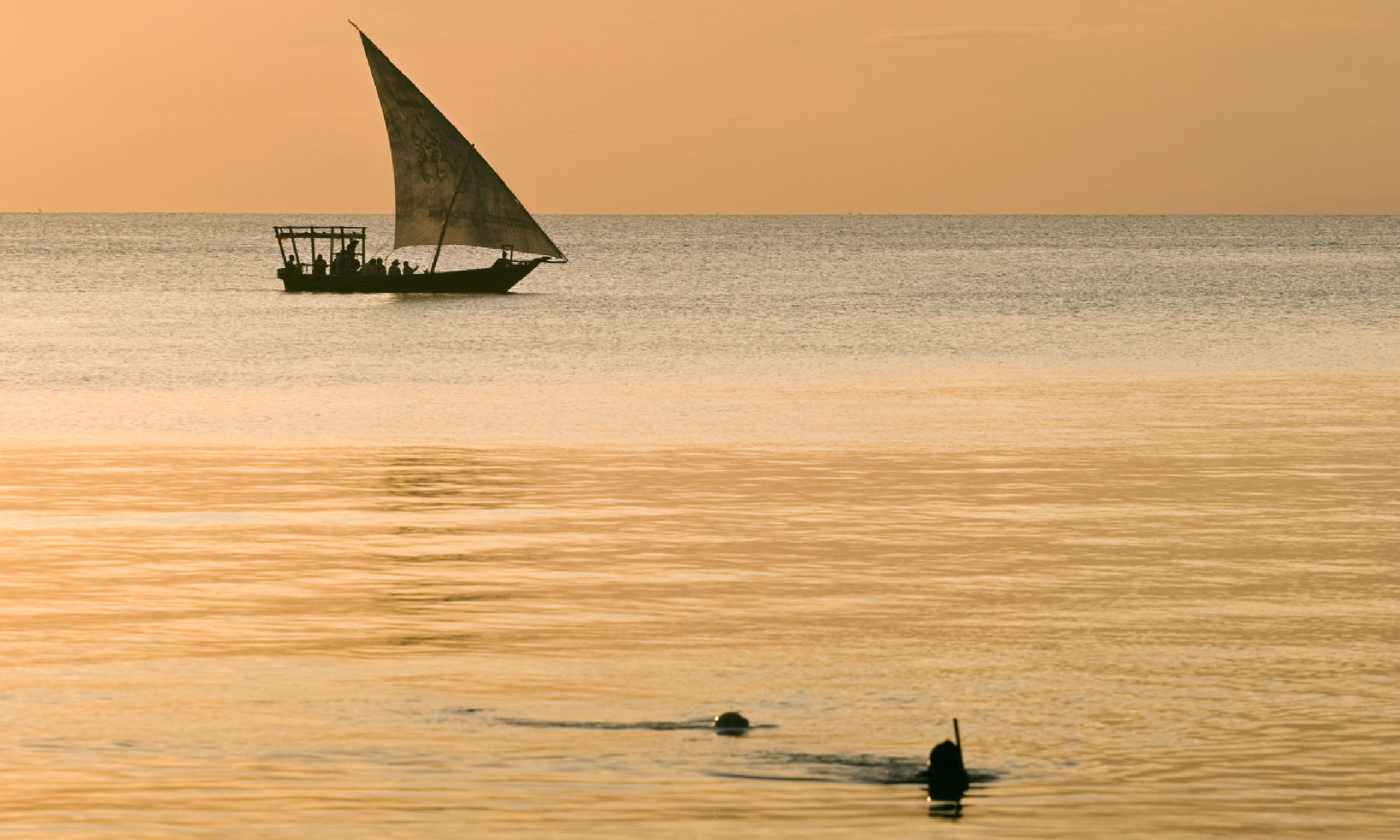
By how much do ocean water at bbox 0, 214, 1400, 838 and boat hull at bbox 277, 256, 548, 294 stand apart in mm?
46750

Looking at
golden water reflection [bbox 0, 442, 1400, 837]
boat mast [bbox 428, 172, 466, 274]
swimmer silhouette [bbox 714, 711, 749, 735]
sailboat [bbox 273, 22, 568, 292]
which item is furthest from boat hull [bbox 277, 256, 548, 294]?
swimmer silhouette [bbox 714, 711, 749, 735]

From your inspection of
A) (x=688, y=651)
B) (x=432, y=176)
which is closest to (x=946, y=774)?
(x=688, y=651)

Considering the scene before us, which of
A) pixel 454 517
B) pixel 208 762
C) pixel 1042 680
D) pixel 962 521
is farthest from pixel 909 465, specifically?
pixel 208 762

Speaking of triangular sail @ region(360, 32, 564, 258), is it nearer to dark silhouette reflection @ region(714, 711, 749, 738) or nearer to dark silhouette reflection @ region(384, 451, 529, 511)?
dark silhouette reflection @ region(384, 451, 529, 511)

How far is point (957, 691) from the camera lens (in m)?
15.9

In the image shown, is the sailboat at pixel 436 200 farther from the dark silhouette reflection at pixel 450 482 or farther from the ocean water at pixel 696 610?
the dark silhouette reflection at pixel 450 482

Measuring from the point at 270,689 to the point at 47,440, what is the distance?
21028 mm

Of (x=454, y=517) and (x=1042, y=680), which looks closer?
(x=1042, y=680)

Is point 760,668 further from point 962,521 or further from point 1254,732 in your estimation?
point 962,521

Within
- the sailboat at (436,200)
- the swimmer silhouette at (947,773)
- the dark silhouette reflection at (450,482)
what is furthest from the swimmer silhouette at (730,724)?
the sailboat at (436,200)

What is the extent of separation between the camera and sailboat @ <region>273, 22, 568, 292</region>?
9412 centimetres

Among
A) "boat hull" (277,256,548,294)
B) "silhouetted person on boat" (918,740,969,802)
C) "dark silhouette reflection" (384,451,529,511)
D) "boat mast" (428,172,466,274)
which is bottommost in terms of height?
"silhouetted person on boat" (918,740,969,802)

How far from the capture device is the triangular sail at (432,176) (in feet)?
309

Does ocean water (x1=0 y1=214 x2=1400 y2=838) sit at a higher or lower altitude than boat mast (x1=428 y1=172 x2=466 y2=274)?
lower
